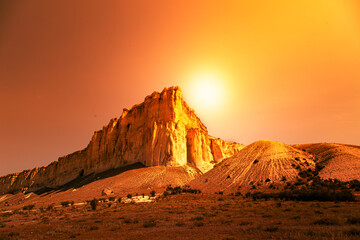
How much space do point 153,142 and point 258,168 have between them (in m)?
25.5

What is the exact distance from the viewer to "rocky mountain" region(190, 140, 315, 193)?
91.9 feet

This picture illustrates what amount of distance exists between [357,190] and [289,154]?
15432 millimetres

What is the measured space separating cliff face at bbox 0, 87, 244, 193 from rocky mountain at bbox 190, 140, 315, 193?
1320 centimetres

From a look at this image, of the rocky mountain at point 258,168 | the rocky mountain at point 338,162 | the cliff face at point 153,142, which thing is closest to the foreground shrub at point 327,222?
the rocky mountain at point 338,162

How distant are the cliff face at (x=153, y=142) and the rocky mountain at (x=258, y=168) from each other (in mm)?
13198

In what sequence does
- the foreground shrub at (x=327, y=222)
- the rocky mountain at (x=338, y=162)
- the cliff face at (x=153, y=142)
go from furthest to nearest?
the cliff face at (x=153, y=142), the rocky mountain at (x=338, y=162), the foreground shrub at (x=327, y=222)

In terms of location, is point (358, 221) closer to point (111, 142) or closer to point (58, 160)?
point (111, 142)

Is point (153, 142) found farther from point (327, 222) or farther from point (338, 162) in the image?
point (327, 222)

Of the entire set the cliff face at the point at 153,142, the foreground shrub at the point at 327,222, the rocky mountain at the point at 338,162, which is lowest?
the foreground shrub at the point at 327,222

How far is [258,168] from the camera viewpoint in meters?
31.5

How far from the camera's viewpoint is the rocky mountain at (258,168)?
2802 centimetres

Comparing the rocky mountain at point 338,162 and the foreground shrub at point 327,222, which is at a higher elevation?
the rocky mountain at point 338,162

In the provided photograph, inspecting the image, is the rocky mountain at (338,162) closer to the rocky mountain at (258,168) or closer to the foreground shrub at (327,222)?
the rocky mountain at (258,168)

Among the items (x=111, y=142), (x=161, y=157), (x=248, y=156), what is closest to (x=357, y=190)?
(x=248, y=156)
